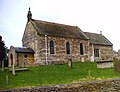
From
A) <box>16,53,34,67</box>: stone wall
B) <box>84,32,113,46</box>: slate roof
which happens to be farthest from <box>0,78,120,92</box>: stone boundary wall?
<box>84,32,113,46</box>: slate roof

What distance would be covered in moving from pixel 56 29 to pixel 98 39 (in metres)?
13.8

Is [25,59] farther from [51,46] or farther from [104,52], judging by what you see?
[104,52]

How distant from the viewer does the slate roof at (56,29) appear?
146 feet

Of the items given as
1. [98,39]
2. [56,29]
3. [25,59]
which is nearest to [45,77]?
[25,59]

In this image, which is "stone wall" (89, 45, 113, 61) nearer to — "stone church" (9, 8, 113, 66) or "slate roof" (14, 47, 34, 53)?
"stone church" (9, 8, 113, 66)

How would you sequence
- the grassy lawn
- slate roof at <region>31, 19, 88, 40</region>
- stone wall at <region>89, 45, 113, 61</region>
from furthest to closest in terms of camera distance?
stone wall at <region>89, 45, 113, 61</region> → slate roof at <region>31, 19, 88, 40</region> → the grassy lawn

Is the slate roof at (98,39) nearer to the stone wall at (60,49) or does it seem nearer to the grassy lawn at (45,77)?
the stone wall at (60,49)

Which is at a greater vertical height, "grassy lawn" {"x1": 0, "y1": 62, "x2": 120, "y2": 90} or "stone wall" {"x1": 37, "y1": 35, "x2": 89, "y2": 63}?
"stone wall" {"x1": 37, "y1": 35, "x2": 89, "y2": 63}

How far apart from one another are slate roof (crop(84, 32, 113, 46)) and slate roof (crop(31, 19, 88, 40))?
3.45 metres

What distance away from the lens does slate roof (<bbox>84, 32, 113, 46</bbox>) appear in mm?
54406

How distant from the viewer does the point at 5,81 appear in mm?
23234

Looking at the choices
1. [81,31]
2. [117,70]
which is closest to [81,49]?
[81,31]

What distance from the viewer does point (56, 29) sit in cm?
4762

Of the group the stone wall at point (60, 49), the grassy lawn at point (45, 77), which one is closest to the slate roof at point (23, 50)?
the stone wall at point (60, 49)
